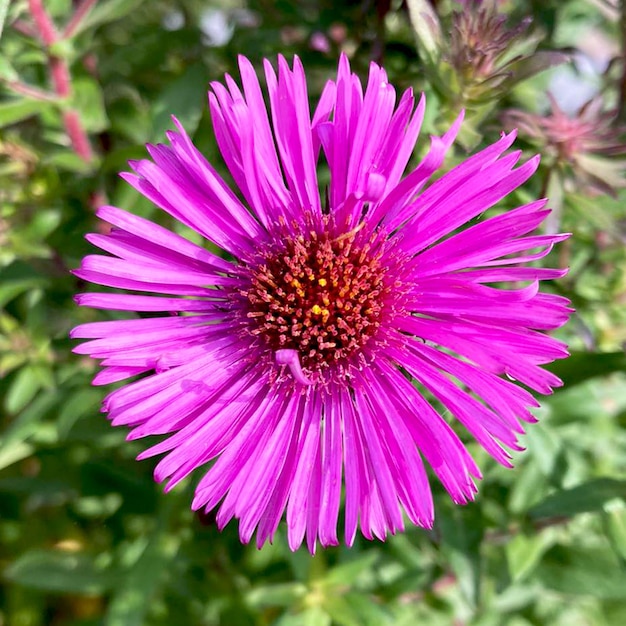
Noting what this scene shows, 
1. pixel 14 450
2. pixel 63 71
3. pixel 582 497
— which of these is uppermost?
pixel 63 71

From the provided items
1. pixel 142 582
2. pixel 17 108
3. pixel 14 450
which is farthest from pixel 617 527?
pixel 17 108

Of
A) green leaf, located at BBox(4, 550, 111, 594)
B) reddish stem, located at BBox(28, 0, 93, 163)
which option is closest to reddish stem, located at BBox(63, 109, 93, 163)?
reddish stem, located at BBox(28, 0, 93, 163)

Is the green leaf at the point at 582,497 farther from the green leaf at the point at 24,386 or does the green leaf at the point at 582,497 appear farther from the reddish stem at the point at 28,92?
the reddish stem at the point at 28,92

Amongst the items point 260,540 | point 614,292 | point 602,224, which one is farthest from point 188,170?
point 614,292

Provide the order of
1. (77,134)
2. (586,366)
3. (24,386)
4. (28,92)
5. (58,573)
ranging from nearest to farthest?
1. (586,366)
2. (28,92)
3. (77,134)
4. (24,386)
5. (58,573)

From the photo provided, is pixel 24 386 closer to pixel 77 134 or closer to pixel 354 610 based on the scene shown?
pixel 77 134

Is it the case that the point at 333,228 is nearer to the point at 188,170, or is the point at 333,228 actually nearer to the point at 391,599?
the point at 188,170

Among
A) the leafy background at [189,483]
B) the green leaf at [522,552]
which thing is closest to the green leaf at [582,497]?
the leafy background at [189,483]

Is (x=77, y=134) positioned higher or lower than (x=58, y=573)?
higher
